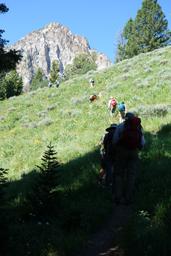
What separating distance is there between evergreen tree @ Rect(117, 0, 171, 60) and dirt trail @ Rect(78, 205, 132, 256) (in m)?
78.4

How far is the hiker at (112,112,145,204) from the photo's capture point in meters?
11.5

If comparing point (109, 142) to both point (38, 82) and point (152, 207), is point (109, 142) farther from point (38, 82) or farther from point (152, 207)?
point (38, 82)

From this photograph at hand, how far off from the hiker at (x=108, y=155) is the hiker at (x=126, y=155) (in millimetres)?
1257

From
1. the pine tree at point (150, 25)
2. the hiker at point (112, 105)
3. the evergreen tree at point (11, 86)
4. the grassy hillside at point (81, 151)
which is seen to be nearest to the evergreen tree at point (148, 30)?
the pine tree at point (150, 25)

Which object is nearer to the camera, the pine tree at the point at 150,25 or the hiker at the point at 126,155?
the hiker at the point at 126,155

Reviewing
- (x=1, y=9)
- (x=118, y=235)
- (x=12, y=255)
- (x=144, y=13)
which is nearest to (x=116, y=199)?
(x=118, y=235)

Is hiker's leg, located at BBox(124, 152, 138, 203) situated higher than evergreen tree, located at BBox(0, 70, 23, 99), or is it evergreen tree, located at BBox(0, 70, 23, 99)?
evergreen tree, located at BBox(0, 70, 23, 99)

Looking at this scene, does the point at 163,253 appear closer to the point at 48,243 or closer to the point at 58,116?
the point at 48,243

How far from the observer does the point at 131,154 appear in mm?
11797

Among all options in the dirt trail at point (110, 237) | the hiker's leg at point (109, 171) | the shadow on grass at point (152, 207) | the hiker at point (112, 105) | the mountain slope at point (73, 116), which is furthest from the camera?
the hiker at point (112, 105)

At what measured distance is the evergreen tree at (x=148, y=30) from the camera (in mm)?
87500

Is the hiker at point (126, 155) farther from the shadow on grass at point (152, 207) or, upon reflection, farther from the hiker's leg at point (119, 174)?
the shadow on grass at point (152, 207)

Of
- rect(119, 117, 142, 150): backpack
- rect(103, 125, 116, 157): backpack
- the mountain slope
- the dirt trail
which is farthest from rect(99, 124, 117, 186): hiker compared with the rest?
the mountain slope

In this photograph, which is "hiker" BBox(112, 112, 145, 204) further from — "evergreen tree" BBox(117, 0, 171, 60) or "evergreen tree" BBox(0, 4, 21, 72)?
"evergreen tree" BBox(117, 0, 171, 60)
